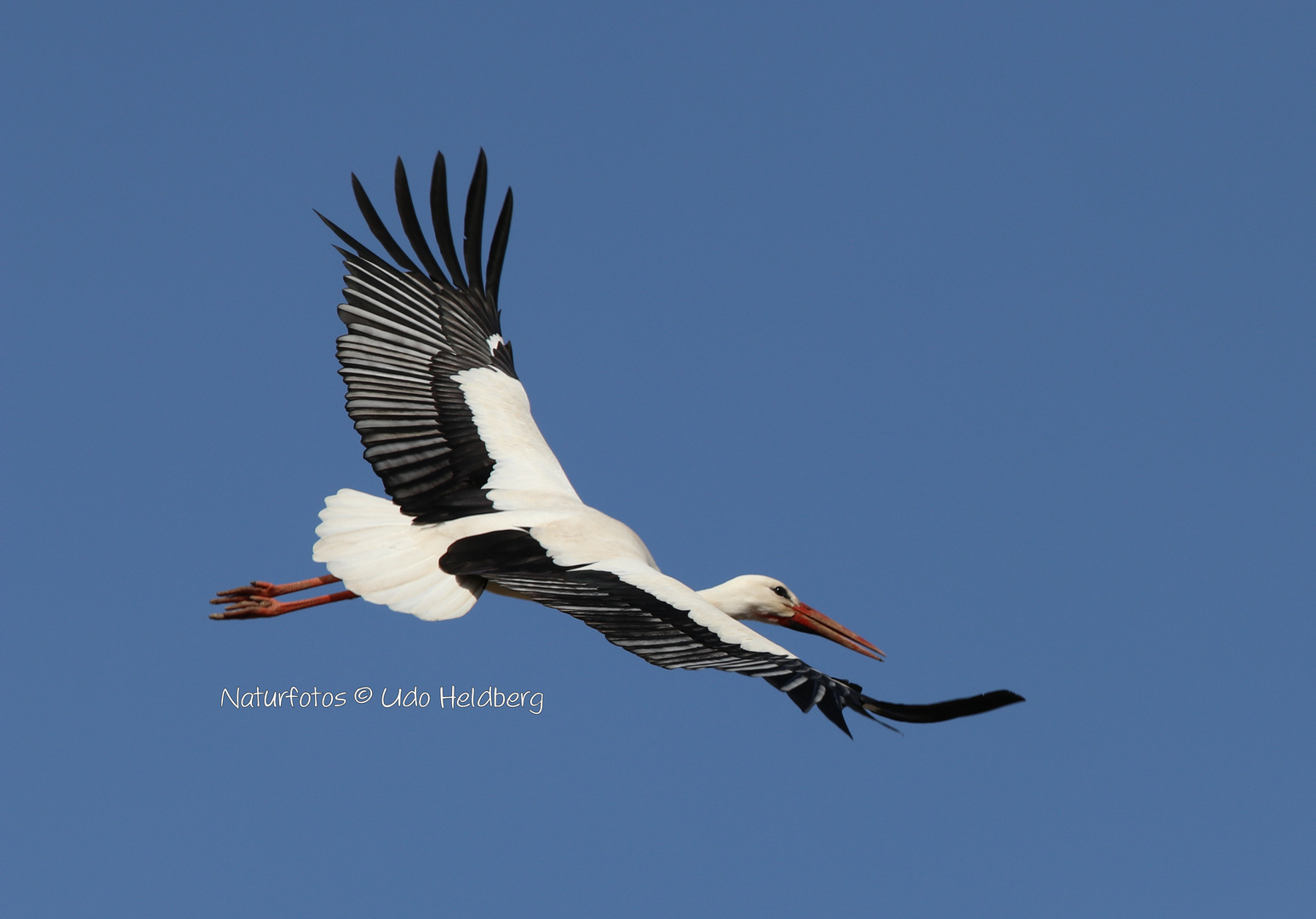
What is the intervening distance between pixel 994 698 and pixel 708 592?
407cm

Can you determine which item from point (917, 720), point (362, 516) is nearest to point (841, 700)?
Result: point (917, 720)

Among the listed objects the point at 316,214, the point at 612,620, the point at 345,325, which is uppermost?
the point at 316,214

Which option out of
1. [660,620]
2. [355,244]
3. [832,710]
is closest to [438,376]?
[355,244]

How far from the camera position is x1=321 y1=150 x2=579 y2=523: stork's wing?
984 centimetres

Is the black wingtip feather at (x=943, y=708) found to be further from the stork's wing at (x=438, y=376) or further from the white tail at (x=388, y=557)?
the stork's wing at (x=438, y=376)

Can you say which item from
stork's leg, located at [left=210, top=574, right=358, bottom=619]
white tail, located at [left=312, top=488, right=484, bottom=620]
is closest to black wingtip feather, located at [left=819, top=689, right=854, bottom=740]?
white tail, located at [left=312, top=488, right=484, bottom=620]

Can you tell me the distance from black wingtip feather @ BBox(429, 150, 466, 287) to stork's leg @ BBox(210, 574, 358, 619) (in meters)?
2.89

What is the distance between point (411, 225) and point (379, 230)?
290mm

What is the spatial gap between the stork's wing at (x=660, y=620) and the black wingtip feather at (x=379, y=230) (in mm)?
3060

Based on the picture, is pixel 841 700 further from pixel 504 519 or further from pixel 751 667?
pixel 504 519

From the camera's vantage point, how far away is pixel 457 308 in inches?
443

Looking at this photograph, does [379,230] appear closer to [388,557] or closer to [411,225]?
[411,225]

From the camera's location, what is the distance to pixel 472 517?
9.48 m

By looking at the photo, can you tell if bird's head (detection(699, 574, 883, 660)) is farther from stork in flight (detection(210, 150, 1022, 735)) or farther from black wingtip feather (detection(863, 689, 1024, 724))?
black wingtip feather (detection(863, 689, 1024, 724))
